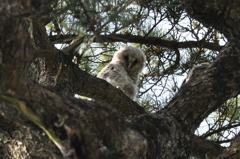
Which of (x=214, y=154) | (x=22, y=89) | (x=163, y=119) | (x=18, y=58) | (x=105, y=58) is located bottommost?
(x=214, y=154)

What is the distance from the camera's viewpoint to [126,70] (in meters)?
5.80

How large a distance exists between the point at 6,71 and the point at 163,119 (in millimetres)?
1066

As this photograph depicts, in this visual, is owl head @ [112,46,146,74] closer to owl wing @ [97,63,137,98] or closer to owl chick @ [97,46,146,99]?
owl chick @ [97,46,146,99]

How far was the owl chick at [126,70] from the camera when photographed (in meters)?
5.05

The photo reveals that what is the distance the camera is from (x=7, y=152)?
2252 mm

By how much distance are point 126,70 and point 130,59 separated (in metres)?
0.18

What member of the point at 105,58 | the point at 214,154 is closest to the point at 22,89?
the point at 214,154

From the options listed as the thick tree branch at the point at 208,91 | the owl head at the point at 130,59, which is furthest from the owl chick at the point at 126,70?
the thick tree branch at the point at 208,91

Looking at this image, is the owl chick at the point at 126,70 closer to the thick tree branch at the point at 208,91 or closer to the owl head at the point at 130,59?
the owl head at the point at 130,59

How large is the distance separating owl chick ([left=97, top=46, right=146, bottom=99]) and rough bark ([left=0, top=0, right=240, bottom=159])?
173cm

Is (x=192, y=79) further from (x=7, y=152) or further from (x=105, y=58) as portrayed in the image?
(x=105, y=58)

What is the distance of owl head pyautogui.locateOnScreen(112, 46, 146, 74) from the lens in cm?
561

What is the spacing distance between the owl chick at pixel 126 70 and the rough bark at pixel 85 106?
5.66 ft

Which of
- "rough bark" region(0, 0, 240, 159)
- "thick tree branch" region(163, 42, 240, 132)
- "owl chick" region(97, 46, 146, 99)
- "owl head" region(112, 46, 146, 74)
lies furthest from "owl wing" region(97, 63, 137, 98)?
"thick tree branch" region(163, 42, 240, 132)
